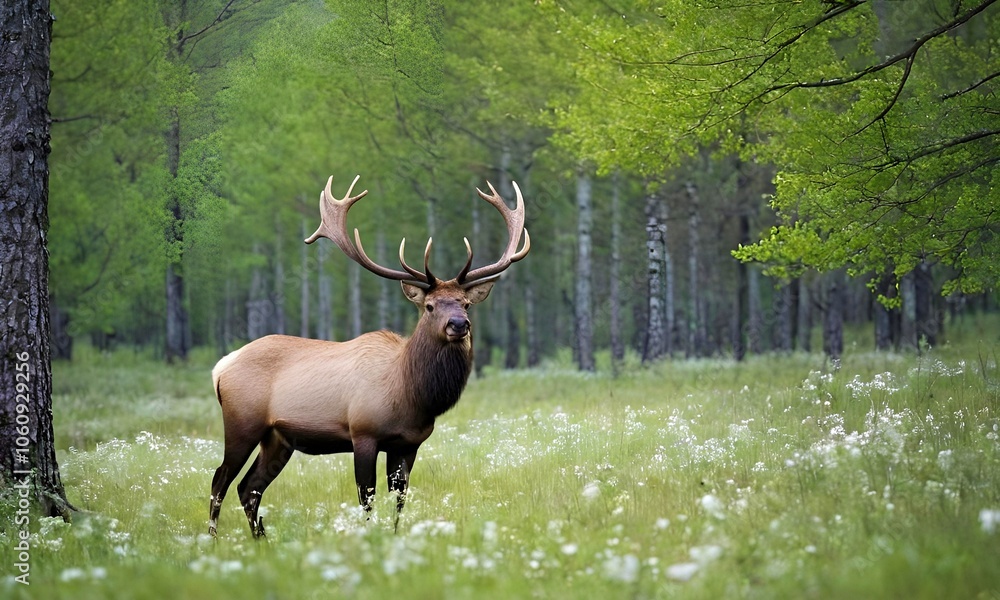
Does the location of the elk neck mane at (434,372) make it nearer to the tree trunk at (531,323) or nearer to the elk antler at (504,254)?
the elk antler at (504,254)

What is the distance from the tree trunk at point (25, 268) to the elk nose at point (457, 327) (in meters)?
3.03

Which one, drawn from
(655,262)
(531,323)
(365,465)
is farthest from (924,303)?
(365,465)

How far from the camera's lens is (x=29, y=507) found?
603 centimetres

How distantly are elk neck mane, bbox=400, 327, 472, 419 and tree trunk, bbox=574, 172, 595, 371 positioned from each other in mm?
10131

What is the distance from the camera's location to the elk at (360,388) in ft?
20.9

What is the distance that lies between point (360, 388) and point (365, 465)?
609 millimetres

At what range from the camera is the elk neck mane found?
639cm

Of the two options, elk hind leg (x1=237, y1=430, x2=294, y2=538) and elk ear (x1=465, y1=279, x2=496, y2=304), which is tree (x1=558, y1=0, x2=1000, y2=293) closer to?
elk ear (x1=465, y1=279, x2=496, y2=304)

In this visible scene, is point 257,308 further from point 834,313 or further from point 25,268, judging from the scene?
point 25,268

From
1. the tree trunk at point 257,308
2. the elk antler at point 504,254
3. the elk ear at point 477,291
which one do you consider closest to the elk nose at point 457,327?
the elk antler at point 504,254

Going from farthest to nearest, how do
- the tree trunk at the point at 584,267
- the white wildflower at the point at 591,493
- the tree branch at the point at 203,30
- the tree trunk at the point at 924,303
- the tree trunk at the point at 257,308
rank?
the tree trunk at the point at 257,308 → the tree trunk at the point at 924,303 → the tree trunk at the point at 584,267 → the tree branch at the point at 203,30 → the white wildflower at the point at 591,493

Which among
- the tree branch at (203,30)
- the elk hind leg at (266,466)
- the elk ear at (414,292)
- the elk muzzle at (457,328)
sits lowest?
the elk hind leg at (266,466)

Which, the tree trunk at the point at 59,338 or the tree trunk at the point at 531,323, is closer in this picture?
the tree trunk at the point at 531,323

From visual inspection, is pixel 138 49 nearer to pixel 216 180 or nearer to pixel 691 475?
pixel 216 180
